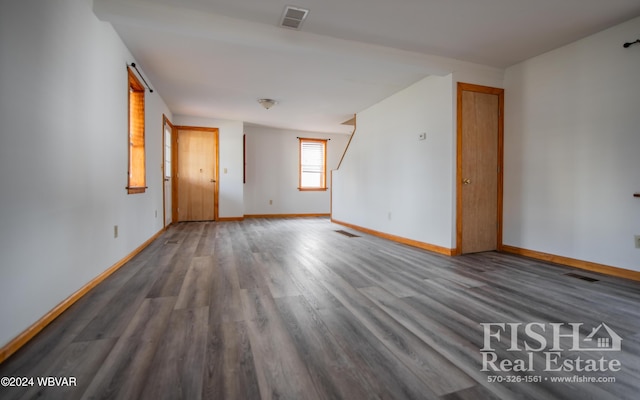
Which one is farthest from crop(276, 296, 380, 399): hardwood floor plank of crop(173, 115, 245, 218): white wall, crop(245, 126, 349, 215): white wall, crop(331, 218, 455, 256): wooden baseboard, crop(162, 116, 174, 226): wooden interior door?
crop(245, 126, 349, 215): white wall

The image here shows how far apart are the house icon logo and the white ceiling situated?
96.5 inches

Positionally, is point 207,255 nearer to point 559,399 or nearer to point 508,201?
point 559,399

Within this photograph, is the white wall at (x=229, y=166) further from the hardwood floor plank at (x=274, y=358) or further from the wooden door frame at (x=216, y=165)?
the hardwood floor plank at (x=274, y=358)

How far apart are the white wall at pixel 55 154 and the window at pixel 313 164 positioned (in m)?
5.44

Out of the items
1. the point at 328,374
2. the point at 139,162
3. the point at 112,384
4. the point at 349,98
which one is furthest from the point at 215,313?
the point at 349,98

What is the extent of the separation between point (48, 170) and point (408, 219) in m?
3.91

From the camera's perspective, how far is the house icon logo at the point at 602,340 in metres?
1.51

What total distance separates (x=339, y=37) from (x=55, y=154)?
2582 mm

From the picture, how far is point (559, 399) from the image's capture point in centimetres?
113

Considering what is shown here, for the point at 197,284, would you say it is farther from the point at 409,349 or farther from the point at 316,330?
the point at 409,349

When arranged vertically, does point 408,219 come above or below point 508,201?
below

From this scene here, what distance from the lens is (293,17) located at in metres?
2.67

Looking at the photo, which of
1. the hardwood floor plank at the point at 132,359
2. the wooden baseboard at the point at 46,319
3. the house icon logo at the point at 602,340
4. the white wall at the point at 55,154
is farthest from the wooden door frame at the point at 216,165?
the house icon logo at the point at 602,340

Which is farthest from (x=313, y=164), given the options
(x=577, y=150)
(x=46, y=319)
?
(x=46, y=319)
